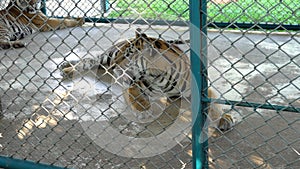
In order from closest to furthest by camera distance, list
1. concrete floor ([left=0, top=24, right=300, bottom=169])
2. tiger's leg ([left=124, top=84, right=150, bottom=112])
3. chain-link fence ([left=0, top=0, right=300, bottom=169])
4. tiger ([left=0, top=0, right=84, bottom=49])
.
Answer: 1. chain-link fence ([left=0, top=0, right=300, bottom=169])
2. concrete floor ([left=0, top=24, right=300, bottom=169])
3. tiger's leg ([left=124, top=84, right=150, bottom=112])
4. tiger ([left=0, top=0, right=84, bottom=49])

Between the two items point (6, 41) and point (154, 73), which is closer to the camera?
point (154, 73)

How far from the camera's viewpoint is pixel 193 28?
194cm

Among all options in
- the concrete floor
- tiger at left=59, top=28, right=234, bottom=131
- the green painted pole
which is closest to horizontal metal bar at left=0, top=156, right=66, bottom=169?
the concrete floor

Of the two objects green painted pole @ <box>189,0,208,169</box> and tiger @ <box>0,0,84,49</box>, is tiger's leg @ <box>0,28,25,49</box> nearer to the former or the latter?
tiger @ <box>0,0,84,49</box>

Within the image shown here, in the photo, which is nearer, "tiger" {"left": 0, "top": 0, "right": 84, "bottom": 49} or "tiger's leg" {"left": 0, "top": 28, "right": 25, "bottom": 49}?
"tiger's leg" {"left": 0, "top": 28, "right": 25, "bottom": 49}

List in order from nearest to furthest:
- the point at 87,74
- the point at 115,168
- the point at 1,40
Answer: the point at 115,168
the point at 87,74
the point at 1,40

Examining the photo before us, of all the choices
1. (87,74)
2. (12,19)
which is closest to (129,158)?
(87,74)

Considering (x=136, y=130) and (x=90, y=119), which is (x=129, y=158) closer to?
(x=136, y=130)

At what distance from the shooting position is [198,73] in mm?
1996

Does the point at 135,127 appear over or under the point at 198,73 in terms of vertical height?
under

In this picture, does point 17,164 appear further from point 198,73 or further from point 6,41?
point 6,41

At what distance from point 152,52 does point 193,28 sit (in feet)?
6.09

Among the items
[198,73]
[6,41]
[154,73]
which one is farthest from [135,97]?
[6,41]

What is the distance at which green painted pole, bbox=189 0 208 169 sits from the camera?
1925 mm
